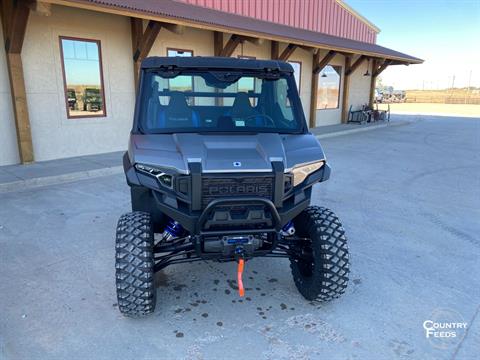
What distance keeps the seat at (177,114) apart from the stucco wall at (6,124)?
18.4ft

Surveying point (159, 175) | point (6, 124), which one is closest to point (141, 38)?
point (6, 124)

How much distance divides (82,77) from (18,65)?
4.78 feet

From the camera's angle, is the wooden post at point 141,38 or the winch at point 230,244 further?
the wooden post at point 141,38

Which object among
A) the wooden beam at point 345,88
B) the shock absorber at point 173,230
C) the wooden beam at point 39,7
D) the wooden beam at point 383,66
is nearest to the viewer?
the shock absorber at point 173,230

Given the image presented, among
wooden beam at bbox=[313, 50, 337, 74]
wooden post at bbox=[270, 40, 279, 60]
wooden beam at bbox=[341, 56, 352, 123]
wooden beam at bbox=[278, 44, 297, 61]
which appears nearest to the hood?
wooden beam at bbox=[278, 44, 297, 61]

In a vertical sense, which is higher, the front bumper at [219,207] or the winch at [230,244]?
the front bumper at [219,207]

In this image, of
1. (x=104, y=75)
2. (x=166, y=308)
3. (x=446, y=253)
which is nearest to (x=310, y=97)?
(x=104, y=75)

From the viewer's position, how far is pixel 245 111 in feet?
10.1

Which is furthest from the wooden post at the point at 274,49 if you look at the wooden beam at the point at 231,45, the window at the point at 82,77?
the window at the point at 82,77

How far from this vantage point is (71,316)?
270 centimetres

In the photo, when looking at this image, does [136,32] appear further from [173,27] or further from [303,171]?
[303,171]

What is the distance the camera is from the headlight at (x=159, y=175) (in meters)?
2.42

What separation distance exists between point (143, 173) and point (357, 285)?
207 cm

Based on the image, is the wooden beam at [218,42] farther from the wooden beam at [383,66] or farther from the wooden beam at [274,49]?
the wooden beam at [383,66]
